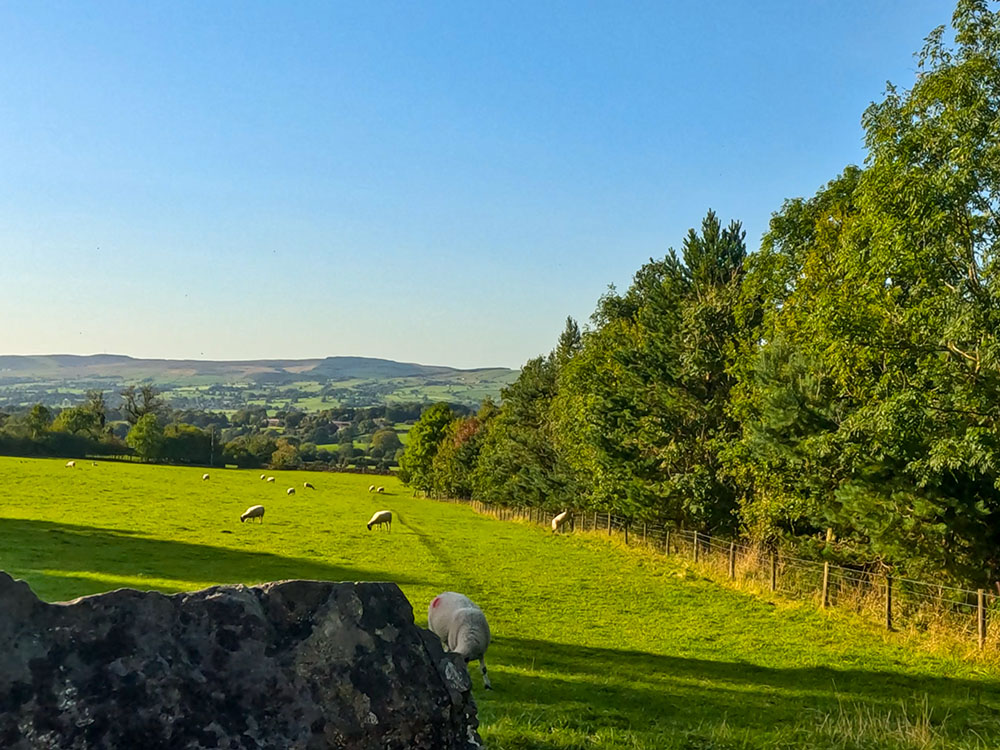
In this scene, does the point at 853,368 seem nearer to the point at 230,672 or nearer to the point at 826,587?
the point at 826,587

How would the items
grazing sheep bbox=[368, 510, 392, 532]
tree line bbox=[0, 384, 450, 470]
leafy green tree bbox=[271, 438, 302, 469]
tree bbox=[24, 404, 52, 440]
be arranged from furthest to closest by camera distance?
leafy green tree bbox=[271, 438, 302, 469] < tree bbox=[24, 404, 52, 440] < tree line bbox=[0, 384, 450, 470] < grazing sheep bbox=[368, 510, 392, 532]

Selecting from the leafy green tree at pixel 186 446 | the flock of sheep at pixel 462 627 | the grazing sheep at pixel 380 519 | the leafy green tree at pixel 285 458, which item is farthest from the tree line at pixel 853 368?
the leafy green tree at pixel 186 446

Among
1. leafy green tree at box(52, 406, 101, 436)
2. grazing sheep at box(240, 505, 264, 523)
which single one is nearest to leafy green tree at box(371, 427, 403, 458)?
leafy green tree at box(52, 406, 101, 436)

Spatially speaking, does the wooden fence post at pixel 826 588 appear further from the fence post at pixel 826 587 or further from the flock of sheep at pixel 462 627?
the flock of sheep at pixel 462 627

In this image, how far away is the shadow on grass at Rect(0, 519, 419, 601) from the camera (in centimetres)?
2353

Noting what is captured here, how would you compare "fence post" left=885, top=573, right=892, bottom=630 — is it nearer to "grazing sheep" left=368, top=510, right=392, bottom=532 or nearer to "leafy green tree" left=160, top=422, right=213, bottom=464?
"grazing sheep" left=368, top=510, right=392, bottom=532

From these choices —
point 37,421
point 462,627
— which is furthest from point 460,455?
point 462,627

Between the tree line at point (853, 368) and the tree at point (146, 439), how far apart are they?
90721 millimetres

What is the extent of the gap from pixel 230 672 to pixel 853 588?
23.2 metres

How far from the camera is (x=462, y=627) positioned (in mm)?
13469

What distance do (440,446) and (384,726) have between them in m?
96.6

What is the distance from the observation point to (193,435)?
122 metres

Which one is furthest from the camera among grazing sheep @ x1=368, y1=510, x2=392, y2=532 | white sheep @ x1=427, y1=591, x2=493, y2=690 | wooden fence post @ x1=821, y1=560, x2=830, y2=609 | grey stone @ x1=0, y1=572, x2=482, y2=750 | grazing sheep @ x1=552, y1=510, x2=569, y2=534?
grazing sheep @ x1=552, y1=510, x2=569, y2=534

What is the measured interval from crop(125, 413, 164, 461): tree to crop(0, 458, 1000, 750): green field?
69.4 metres
